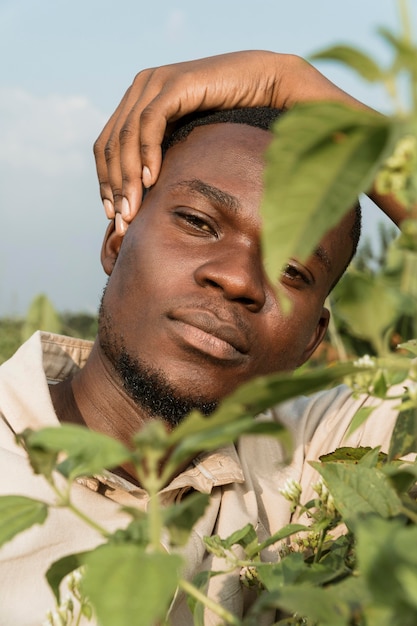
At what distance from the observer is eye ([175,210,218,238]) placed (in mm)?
1764

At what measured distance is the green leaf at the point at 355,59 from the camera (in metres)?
0.37

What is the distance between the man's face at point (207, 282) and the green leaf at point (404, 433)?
0.99 metres

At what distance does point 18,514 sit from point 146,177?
56.6 inches

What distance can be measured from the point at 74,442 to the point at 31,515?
0.09 metres

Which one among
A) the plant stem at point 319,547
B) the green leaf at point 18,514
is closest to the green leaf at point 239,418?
the green leaf at point 18,514

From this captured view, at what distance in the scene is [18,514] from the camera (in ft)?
1.59

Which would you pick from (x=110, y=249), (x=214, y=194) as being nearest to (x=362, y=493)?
(x=214, y=194)

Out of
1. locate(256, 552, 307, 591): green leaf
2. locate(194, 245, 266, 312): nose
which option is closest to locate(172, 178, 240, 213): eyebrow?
locate(194, 245, 266, 312): nose

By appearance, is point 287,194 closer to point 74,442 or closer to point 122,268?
point 74,442

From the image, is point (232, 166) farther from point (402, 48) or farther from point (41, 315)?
point (41, 315)

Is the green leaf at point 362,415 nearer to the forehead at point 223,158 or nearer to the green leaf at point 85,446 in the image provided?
the green leaf at point 85,446

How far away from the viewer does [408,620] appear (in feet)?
1.28

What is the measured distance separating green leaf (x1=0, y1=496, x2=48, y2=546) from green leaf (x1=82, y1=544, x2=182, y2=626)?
0.09 meters

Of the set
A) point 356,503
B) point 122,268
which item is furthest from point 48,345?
point 356,503
